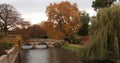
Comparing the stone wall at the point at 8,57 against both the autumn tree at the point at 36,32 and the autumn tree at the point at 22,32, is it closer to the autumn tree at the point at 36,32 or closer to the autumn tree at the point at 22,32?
the autumn tree at the point at 22,32

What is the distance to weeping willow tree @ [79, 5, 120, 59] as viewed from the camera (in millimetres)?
31125

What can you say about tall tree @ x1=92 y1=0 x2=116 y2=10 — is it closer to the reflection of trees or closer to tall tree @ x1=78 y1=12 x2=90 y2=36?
tall tree @ x1=78 y1=12 x2=90 y2=36

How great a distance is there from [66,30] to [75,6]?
5336 millimetres

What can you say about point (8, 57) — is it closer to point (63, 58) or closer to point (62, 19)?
point (63, 58)

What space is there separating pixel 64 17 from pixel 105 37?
39.6 metres

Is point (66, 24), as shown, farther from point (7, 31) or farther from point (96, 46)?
point (96, 46)

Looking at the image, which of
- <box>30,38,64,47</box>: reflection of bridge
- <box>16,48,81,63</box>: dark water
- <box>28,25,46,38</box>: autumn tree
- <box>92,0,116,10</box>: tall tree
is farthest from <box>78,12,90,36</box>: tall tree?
<box>16,48,81,63</box>: dark water

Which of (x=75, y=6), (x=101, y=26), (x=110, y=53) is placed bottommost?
(x=110, y=53)

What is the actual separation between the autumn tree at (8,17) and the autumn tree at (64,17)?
8152 millimetres

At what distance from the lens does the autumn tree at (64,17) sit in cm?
6956

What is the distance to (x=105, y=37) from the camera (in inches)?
1236

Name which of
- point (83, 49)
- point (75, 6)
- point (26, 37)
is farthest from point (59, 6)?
point (83, 49)

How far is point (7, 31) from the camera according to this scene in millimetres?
76438

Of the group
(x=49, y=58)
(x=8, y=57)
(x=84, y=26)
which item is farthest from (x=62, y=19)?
(x=8, y=57)
